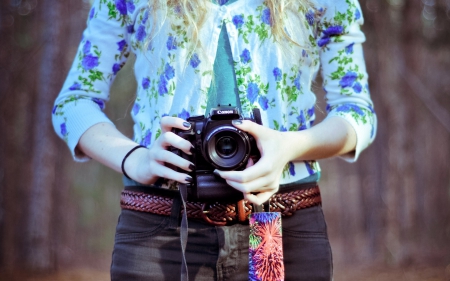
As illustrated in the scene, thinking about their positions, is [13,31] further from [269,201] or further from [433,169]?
[269,201]

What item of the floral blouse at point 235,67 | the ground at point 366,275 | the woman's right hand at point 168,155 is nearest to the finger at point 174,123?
the woman's right hand at point 168,155

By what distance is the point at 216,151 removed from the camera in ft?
3.16

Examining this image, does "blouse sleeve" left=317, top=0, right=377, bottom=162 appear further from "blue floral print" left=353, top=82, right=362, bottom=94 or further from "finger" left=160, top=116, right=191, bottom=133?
"finger" left=160, top=116, right=191, bottom=133

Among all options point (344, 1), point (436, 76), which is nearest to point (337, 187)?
point (436, 76)

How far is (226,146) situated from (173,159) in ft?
0.28

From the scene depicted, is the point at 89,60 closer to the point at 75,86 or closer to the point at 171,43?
the point at 75,86

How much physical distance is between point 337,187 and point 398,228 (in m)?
0.77

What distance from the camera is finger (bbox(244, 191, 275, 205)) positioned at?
929 millimetres

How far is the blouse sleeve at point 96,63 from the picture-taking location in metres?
1.14

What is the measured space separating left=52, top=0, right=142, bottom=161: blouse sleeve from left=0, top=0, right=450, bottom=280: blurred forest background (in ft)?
12.8

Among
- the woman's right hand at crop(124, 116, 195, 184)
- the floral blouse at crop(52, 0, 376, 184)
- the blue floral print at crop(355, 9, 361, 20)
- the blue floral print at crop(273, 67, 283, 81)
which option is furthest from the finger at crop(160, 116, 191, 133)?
the blue floral print at crop(355, 9, 361, 20)

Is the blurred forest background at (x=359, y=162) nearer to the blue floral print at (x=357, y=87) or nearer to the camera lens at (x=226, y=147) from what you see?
the blue floral print at (x=357, y=87)

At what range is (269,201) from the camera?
1.02 metres

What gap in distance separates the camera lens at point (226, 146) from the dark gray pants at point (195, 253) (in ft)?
0.45
